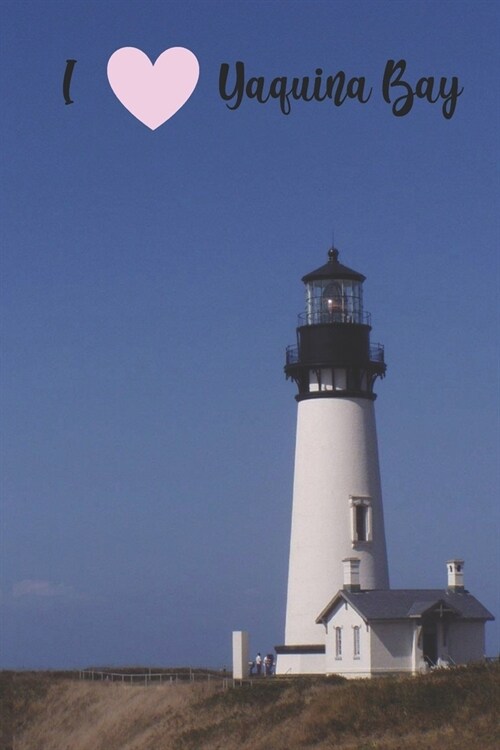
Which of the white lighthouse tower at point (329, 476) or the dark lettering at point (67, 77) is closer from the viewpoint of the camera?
the dark lettering at point (67, 77)

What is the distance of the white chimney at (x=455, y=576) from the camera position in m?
53.0

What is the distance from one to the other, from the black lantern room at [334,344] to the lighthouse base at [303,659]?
831 centimetres

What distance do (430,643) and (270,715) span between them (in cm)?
808

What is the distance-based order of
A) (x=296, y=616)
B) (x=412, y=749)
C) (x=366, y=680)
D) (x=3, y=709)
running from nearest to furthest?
(x=412, y=749)
(x=366, y=680)
(x=296, y=616)
(x=3, y=709)

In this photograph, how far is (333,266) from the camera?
5650 centimetres

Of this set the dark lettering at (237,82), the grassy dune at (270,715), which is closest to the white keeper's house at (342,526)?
the grassy dune at (270,715)

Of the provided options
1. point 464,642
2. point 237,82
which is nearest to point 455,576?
point 464,642

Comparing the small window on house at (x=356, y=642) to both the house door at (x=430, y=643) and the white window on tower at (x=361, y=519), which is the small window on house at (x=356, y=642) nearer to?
the house door at (x=430, y=643)

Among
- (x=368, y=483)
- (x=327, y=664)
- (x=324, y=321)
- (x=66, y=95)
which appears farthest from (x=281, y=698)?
(x=66, y=95)

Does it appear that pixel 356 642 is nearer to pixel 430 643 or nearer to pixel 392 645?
pixel 392 645

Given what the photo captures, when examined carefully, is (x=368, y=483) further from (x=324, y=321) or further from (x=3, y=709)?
(x=3, y=709)

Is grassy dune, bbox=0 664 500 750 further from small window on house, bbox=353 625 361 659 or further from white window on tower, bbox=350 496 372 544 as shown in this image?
white window on tower, bbox=350 496 372 544

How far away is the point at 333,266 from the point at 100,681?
54.4 feet

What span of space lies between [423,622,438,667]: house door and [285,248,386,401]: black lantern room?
8.24 metres
